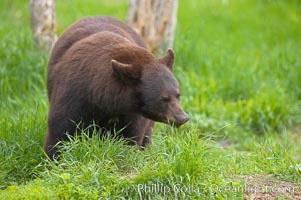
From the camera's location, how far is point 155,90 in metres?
5.83

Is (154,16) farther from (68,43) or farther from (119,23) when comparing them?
(68,43)

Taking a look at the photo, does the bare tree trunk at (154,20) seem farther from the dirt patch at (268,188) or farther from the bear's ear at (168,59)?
the dirt patch at (268,188)

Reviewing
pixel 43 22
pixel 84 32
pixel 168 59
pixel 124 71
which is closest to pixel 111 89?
pixel 124 71

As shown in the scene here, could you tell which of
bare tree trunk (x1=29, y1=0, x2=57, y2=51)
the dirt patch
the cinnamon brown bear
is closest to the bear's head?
the cinnamon brown bear

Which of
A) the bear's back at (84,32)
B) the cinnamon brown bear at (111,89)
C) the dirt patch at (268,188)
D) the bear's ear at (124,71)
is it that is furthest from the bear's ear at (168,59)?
the dirt patch at (268,188)

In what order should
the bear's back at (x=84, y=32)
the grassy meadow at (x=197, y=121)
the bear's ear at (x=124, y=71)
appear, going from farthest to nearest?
1. the bear's back at (x=84, y=32)
2. the bear's ear at (x=124, y=71)
3. the grassy meadow at (x=197, y=121)

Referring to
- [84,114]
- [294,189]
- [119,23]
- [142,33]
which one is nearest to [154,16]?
[142,33]

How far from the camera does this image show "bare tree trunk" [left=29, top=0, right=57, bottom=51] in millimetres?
8891

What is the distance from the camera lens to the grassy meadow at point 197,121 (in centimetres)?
529

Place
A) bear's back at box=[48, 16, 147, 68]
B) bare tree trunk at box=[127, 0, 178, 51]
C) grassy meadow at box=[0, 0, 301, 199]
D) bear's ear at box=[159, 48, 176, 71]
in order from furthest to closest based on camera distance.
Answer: bare tree trunk at box=[127, 0, 178, 51], bear's back at box=[48, 16, 147, 68], bear's ear at box=[159, 48, 176, 71], grassy meadow at box=[0, 0, 301, 199]

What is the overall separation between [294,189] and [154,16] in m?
4.48

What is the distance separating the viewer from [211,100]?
926 cm

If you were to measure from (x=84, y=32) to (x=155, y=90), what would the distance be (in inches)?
48.0

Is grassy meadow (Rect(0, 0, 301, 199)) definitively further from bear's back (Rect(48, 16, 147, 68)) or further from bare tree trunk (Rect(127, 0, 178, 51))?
bear's back (Rect(48, 16, 147, 68))
